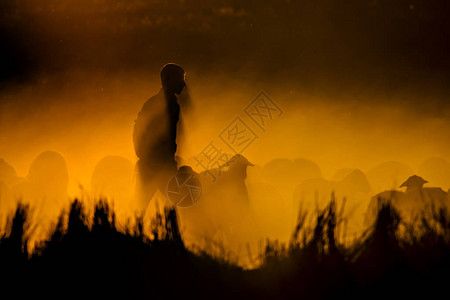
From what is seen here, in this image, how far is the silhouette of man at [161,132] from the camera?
614cm

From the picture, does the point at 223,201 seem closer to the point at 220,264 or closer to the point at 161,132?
the point at 161,132

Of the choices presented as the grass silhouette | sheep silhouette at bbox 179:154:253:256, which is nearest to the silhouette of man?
sheep silhouette at bbox 179:154:253:256

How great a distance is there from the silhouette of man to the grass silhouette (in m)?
2.24

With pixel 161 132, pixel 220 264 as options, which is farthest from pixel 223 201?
pixel 220 264

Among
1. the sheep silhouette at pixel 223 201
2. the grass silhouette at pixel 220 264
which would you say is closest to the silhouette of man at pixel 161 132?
the sheep silhouette at pixel 223 201

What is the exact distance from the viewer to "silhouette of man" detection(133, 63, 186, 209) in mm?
6145

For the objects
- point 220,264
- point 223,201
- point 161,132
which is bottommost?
point 220,264

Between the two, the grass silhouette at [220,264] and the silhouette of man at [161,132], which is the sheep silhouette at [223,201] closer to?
the silhouette of man at [161,132]

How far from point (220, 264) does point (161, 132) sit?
267cm

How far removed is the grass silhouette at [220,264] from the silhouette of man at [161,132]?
2.24 meters

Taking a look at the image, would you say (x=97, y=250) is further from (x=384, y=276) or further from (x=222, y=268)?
(x=384, y=276)

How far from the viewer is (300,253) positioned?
370 cm

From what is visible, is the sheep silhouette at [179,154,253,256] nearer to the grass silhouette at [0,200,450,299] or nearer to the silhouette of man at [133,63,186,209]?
the silhouette of man at [133,63,186,209]

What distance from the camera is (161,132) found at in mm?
6215
